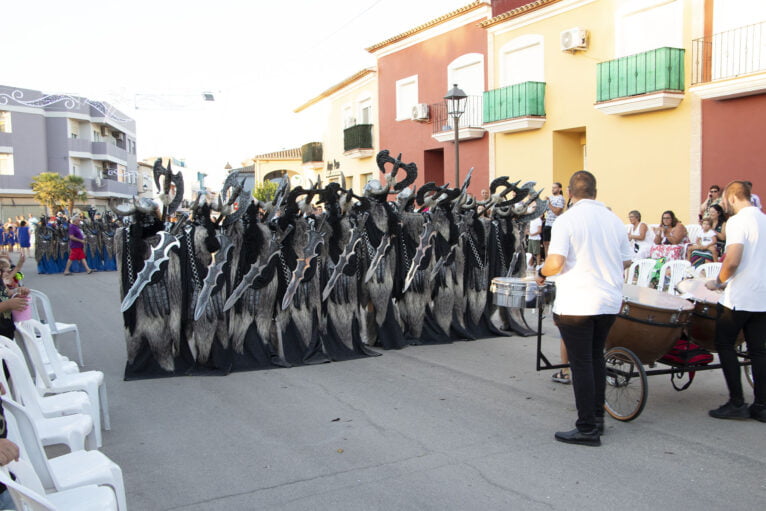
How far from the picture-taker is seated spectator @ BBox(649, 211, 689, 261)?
1202 centimetres

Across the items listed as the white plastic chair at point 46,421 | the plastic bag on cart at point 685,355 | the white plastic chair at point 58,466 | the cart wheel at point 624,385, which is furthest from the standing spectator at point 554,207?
the white plastic chair at point 58,466

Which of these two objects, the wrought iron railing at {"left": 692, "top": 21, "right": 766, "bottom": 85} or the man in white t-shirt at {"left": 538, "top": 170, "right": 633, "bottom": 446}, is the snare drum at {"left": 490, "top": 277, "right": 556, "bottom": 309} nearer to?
the man in white t-shirt at {"left": 538, "top": 170, "right": 633, "bottom": 446}

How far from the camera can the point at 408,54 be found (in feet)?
77.8

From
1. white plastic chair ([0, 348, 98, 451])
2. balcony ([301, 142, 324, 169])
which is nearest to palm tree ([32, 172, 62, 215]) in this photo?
balcony ([301, 142, 324, 169])

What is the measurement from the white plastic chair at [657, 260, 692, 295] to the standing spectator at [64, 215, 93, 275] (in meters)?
16.3

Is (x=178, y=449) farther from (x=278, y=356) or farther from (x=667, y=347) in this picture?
(x=667, y=347)

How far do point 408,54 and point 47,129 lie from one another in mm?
36589

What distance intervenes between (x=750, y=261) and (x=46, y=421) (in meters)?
5.19

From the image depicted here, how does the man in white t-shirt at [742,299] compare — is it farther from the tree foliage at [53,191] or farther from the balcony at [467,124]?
the tree foliage at [53,191]

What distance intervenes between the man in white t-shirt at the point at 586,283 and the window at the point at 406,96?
19559mm

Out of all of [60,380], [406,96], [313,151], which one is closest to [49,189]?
[313,151]

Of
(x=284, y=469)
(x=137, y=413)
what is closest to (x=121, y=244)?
(x=137, y=413)

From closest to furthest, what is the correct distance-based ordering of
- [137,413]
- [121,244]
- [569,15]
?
1. [137,413]
2. [121,244]
3. [569,15]

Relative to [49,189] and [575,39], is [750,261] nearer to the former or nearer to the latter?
[575,39]
